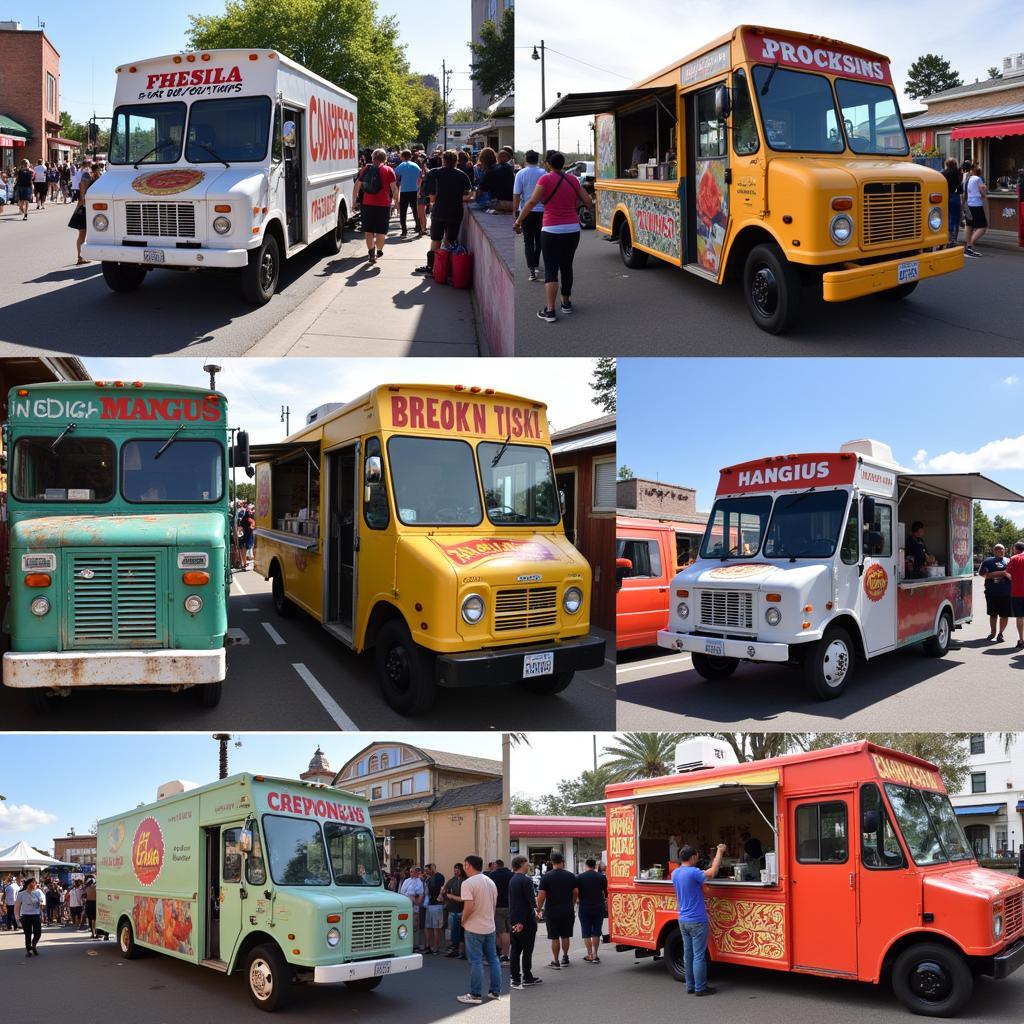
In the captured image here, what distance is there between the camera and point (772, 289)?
9961 millimetres

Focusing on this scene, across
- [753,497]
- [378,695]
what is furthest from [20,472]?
[753,497]

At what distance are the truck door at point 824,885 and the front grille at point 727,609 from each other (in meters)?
2.29

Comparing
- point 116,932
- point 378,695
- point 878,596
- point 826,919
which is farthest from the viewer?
point 116,932

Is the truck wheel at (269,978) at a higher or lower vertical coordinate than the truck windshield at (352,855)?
lower

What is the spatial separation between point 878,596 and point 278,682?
636 cm

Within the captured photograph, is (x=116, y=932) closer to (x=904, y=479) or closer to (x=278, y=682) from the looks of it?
(x=278, y=682)

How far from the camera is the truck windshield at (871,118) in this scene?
33.7 ft

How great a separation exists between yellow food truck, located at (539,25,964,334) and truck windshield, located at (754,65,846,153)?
0.01m

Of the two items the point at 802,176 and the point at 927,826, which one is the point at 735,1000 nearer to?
the point at 927,826

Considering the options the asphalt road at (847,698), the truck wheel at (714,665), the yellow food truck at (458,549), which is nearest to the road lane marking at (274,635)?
the yellow food truck at (458,549)

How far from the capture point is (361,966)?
278 inches

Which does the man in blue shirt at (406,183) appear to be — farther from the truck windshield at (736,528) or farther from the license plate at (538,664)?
the license plate at (538,664)

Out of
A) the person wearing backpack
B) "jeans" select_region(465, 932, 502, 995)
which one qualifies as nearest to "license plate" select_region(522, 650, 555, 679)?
"jeans" select_region(465, 932, 502, 995)

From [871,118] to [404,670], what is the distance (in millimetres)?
8108
